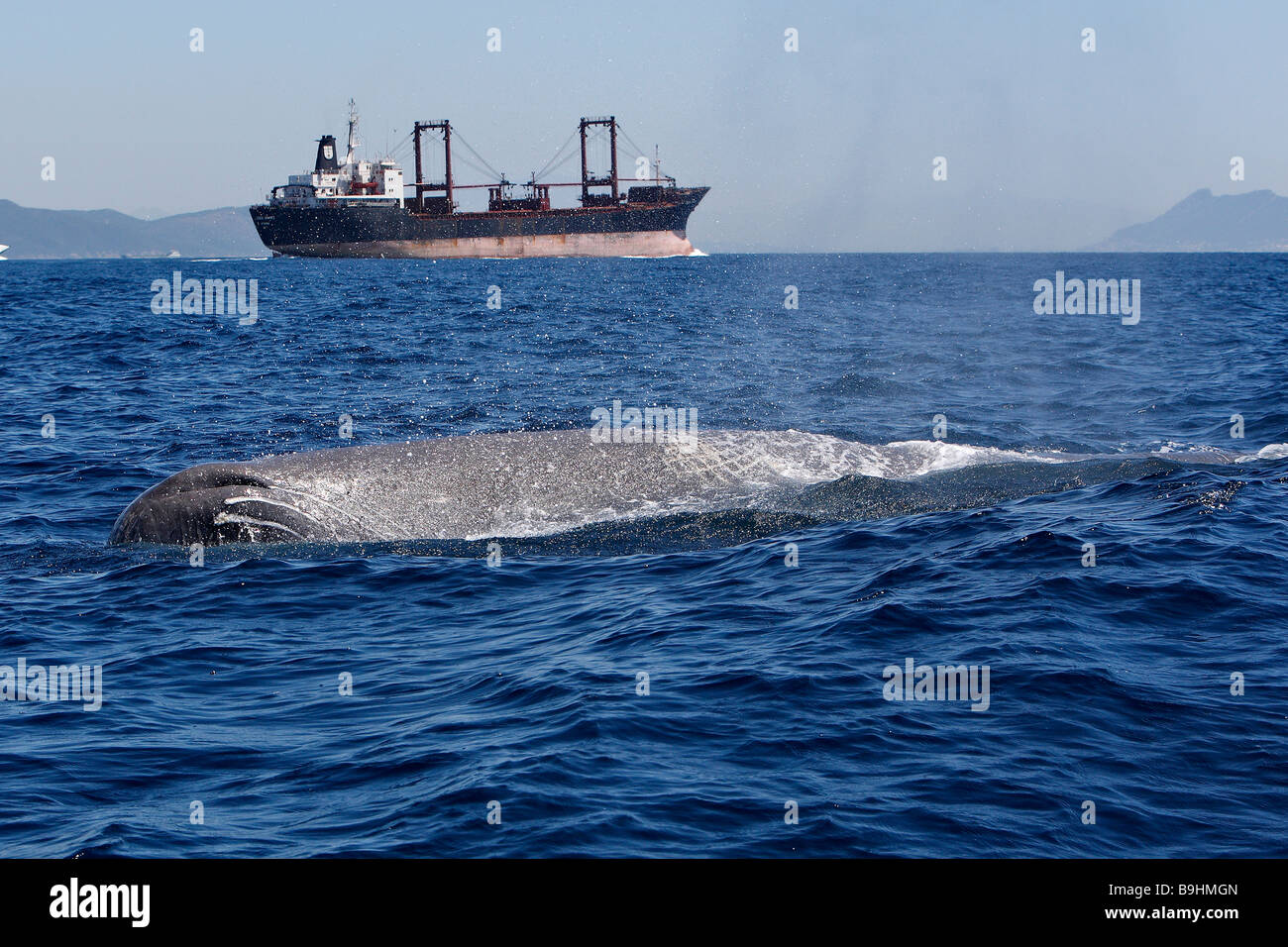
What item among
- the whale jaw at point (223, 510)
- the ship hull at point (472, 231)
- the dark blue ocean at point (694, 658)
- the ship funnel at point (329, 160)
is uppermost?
the ship funnel at point (329, 160)

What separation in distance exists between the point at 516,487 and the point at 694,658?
401 centimetres

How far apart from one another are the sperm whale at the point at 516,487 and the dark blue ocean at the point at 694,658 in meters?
0.17

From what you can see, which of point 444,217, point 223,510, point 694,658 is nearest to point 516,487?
point 223,510

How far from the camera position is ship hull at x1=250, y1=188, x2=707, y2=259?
432ft

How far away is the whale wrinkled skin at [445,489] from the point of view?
11578 mm

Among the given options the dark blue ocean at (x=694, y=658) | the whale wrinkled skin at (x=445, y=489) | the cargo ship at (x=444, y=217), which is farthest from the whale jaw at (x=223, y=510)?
the cargo ship at (x=444, y=217)

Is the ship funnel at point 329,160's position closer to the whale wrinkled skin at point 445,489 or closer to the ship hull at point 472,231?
the ship hull at point 472,231

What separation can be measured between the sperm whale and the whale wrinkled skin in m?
0.01

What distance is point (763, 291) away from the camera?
230 feet

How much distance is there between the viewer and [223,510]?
37.9 ft

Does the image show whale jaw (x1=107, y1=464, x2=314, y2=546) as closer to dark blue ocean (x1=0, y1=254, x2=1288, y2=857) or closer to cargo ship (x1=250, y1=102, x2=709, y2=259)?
Answer: dark blue ocean (x1=0, y1=254, x2=1288, y2=857)

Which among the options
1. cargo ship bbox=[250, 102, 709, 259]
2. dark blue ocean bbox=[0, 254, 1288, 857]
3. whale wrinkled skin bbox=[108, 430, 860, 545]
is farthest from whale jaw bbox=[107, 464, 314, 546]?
cargo ship bbox=[250, 102, 709, 259]
